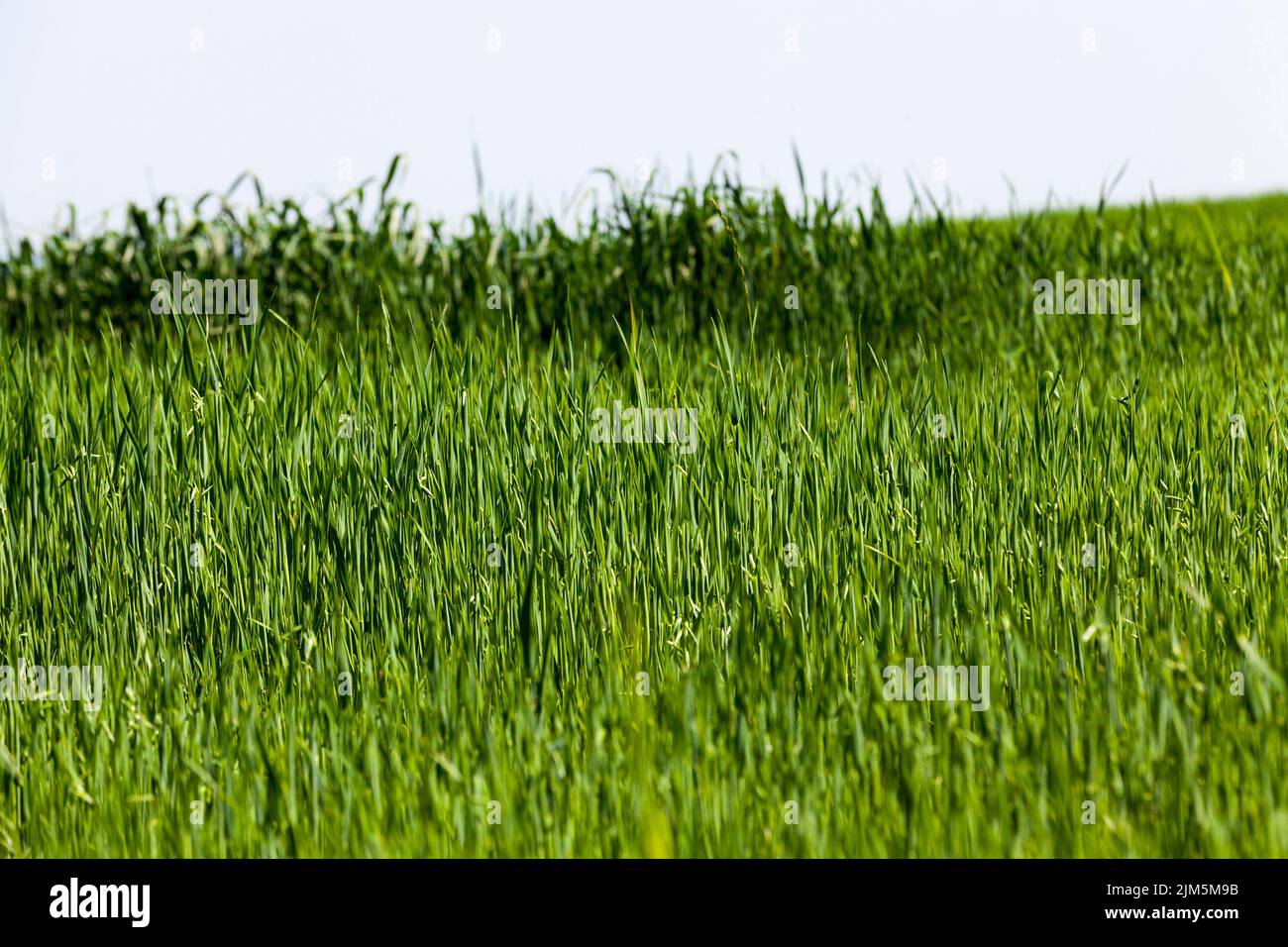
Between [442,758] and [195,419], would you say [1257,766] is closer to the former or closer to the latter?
[442,758]

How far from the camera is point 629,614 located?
8.56 ft

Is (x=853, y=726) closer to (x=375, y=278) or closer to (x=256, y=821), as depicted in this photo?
(x=256, y=821)

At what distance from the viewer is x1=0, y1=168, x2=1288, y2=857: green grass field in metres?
2.00

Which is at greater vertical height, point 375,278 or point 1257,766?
point 375,278

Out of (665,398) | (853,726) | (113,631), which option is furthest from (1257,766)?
(113,631)

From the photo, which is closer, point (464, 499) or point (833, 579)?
point (833, 579)

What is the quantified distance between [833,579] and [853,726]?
0.63 meters

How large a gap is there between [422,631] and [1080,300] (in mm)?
4802

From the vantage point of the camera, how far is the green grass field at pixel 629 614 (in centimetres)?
200

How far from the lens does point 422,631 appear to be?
2684 mm
